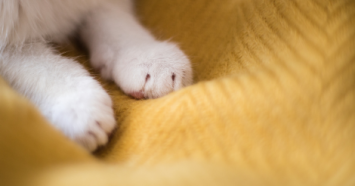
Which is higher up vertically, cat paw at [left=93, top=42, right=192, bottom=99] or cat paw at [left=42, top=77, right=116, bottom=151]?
cat paw at [left=93, top=42, right=192, bottom=99]

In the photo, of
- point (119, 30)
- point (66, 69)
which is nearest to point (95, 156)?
point (66, 69)

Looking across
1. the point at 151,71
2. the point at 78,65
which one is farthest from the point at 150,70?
the point at 78,65

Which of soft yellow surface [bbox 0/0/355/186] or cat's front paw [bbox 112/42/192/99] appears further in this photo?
cat's front paw [bbox 112/42/192/99]

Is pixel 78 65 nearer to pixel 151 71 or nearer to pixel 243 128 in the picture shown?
pixel 151 71

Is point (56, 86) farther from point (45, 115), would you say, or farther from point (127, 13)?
point (127, 13)

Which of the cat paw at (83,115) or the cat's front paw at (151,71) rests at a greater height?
the cat's front paw at (151,71)

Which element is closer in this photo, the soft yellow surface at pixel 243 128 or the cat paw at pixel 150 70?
the soft yellow surface at pixel 243 128
